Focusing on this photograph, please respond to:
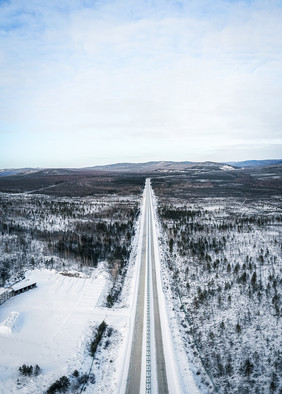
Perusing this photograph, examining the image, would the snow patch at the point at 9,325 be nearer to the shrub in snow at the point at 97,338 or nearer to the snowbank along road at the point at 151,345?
the shrub in snow at the point at 97,338

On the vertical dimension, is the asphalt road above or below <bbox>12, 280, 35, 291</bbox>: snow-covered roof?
below

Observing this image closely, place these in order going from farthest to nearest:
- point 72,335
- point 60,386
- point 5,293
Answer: point 5,293, point 72,335, point 60,386

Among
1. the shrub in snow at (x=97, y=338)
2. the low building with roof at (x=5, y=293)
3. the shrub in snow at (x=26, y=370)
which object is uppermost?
the low building with roof at (x=5, y=293)

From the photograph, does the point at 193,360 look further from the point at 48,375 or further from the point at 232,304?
the point at 48,375

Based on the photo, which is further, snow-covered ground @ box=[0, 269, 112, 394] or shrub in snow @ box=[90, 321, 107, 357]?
shrub in snow @ box=[90, 321, 107, 357]

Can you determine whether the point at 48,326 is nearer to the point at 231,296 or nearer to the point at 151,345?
the point at 151,345

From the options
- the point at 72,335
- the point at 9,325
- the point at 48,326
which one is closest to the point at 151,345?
the point at 72,335

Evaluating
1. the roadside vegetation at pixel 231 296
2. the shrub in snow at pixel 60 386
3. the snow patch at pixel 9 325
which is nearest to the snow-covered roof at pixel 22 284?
the snow patch at pixel 9 325

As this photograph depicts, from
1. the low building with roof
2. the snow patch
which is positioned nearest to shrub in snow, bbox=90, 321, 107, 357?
the snow patch

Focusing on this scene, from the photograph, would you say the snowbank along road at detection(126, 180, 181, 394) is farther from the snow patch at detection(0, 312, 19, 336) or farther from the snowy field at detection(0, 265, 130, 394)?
the snow patch at detection(0, 312, 19, 336)
